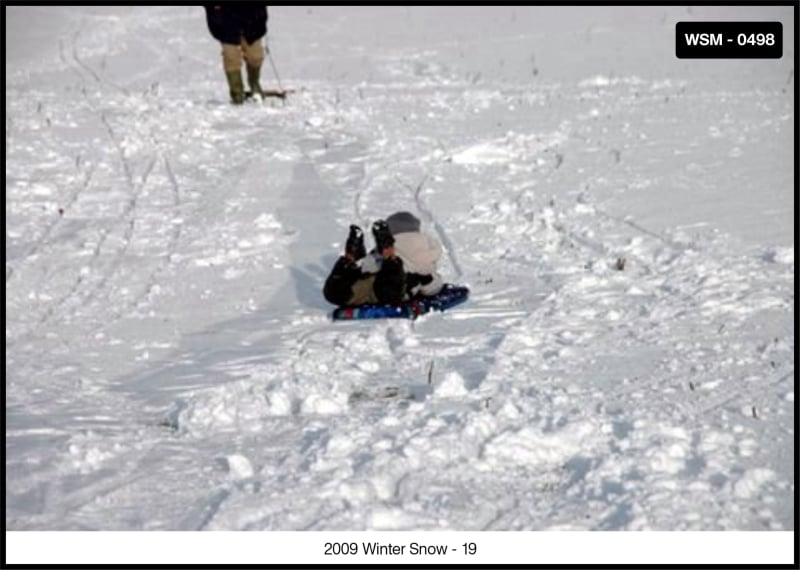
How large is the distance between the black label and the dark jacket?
842 cm

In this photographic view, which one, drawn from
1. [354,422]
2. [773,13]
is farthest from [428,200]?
[354,422]

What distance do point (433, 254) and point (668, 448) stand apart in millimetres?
3348

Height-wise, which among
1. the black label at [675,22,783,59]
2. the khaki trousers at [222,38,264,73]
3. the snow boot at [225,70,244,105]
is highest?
the black label at [675,22,783,59]

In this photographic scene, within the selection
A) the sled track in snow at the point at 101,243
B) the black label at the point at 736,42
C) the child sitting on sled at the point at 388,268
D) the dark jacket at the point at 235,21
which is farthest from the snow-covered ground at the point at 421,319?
the black label at the point at 736,42

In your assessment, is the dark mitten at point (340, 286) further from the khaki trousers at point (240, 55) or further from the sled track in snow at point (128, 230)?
the khaki trousers at point (240, 55)

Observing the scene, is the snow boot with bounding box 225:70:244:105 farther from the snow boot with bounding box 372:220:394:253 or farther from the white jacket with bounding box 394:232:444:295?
the snow boot with bounding box 372:220:394:253

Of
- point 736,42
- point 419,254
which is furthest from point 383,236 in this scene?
point 736,42

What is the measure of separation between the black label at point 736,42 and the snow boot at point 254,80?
28.8ft

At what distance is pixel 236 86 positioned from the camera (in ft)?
49.2

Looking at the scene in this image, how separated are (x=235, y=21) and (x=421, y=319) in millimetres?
8474

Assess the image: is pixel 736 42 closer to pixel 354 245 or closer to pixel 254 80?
pixel 354 245

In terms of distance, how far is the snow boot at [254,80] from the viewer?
15195 millimetres

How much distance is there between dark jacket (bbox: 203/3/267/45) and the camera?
14.6 m

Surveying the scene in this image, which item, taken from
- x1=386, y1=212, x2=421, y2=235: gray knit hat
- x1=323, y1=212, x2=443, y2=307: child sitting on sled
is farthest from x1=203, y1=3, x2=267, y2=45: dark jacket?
x1=323, y1=212, x2=443, y2=307: child sitting on sled
